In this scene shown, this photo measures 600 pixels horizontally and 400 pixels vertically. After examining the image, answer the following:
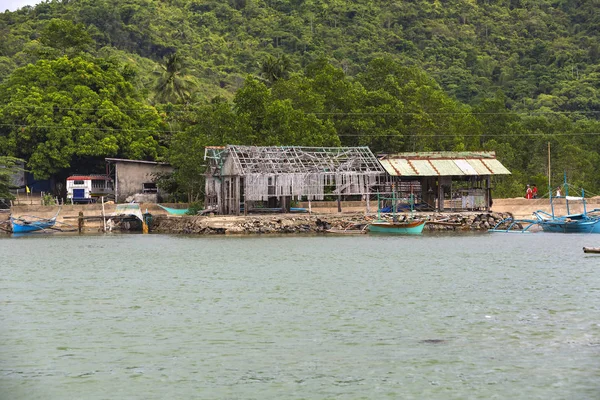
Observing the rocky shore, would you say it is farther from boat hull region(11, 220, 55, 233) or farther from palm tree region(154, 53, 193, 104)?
palm tree region(154, 53, 193, 104)

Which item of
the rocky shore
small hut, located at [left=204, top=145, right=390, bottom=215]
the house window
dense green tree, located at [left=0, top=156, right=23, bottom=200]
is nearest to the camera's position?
the rocky shore

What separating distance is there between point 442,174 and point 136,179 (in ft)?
68.8

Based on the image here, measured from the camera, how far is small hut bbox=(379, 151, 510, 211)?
51812 mm

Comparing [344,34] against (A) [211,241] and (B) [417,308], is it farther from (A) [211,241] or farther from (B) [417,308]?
(B) [417,308]

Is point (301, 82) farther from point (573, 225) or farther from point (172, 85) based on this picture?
point (573, 225)

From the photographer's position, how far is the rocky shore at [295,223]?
48.5 meters

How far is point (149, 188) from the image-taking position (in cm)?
5934

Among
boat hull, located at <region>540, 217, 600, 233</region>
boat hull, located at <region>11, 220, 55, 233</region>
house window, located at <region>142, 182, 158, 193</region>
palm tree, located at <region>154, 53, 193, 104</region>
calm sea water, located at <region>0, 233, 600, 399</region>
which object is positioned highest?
palm tree, located at <region>154, 53, 193, 104</region>

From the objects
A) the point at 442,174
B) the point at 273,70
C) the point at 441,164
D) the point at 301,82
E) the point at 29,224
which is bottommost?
the point at 29,224

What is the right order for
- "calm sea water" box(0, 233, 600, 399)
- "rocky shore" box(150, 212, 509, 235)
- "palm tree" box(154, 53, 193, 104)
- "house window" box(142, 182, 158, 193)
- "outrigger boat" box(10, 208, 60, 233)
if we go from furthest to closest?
"palm tree" box(154, 53, 193, 104), "house window" box(142, 182, 158, 193), "outrigger boat" box(10, 208, 60, 233), "rocky shore" box(150, 212, 509, 235), "calm sea water" box(0, 233, 600, 399)

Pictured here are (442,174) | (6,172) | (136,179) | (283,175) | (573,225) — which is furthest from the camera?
(136,179)

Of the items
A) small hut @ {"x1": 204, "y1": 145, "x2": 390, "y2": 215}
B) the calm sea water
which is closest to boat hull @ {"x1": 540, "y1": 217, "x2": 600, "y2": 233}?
small hut @ {"x1": 204, "y1": 145, "x2": 390, "y2": 215}

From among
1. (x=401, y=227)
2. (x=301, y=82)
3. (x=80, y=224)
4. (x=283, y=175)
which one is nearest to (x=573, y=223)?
(x=401, y=227)

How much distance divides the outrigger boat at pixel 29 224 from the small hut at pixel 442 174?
20584mm
